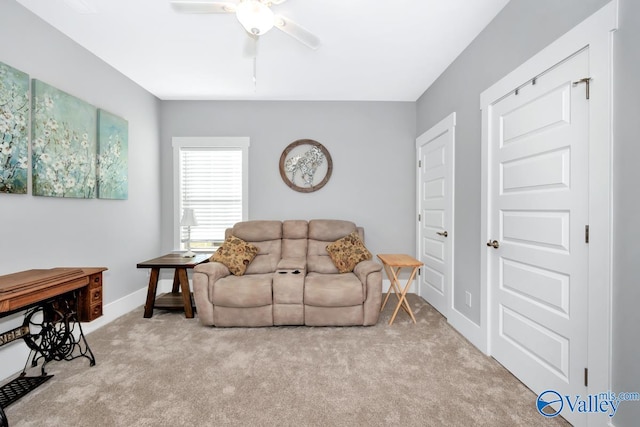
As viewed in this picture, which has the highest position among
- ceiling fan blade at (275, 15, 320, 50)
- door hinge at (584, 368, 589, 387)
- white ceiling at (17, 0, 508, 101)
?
white ceiling at (17, 0, 508, 101)

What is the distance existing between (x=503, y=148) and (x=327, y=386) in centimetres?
215

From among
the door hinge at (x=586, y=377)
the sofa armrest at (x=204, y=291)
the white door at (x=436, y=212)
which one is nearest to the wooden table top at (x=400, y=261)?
the white door at (x=436, y=212)

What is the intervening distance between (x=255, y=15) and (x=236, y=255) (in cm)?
235

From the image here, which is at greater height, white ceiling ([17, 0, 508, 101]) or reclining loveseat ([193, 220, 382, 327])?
white ceiling ([17, 0, 508, 101])

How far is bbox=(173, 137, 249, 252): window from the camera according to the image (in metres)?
4.11

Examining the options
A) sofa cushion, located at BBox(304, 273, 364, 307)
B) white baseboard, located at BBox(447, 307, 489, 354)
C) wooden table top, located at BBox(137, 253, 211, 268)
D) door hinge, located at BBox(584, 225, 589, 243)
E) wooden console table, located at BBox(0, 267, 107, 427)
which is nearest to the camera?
door hinge, located at BBox(584, 225, 589, 243)

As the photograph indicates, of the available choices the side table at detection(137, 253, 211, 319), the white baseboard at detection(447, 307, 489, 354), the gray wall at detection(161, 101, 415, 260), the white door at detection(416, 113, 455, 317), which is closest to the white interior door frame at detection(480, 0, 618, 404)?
the white baseboard at detection(447, 307, 489, 354)

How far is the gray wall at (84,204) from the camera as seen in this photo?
7.00ft

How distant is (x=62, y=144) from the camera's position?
250 centimetres

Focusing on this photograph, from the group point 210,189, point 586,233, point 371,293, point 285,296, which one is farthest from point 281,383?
point 210,189

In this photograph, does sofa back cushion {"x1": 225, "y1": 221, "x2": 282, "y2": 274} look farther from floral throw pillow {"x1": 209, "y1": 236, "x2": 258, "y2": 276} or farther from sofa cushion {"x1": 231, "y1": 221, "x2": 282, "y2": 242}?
floral throw pillow {"x1": 209, "y1": 236, "x2": 258, "y2": 276}

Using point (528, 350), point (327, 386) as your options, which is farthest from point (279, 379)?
point (528, 350)

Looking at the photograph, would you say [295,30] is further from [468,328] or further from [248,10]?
[468,328]

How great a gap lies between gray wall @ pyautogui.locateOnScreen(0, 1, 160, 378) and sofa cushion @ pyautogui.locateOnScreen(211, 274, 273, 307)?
4.21 feet
